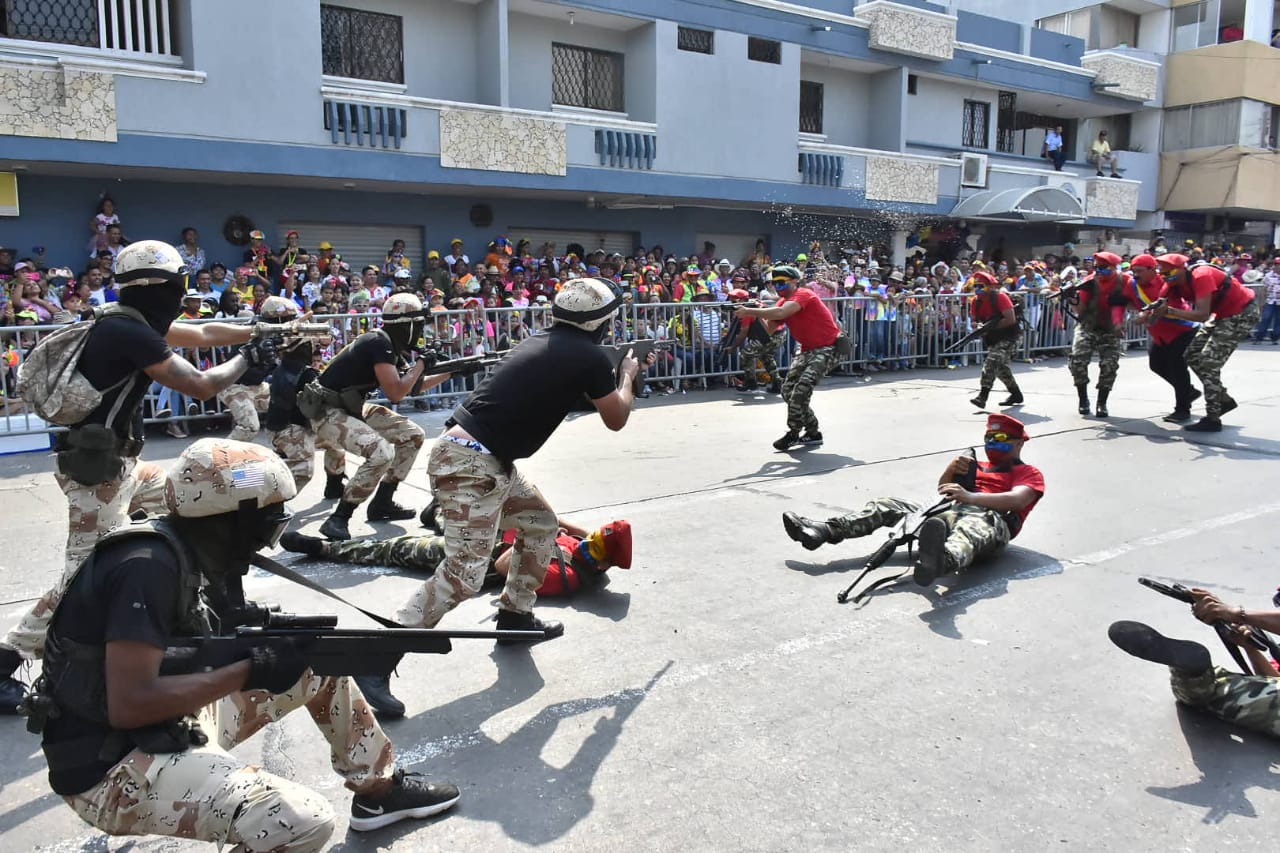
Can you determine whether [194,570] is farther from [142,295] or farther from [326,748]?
[142,295]

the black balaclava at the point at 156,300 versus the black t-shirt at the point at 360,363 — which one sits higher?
the black balaclava at the point at 156,300

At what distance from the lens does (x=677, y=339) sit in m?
13.1

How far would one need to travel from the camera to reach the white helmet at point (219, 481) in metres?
2.41

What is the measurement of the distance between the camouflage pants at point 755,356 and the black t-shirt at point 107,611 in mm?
11407

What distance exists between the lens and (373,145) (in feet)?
47.8

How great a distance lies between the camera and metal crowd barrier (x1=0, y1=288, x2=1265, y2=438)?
9346 mm

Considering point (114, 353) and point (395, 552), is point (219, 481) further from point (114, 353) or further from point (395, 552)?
point (395, 552)

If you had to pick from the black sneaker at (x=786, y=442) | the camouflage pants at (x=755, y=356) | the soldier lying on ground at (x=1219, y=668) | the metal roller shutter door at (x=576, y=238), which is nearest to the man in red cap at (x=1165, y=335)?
the black sneaker at (x=786, y=442)

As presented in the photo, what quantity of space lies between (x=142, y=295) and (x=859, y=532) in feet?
12.8

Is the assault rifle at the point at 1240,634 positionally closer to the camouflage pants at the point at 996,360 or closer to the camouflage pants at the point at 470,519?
the camouflage pants at the point at 470,519

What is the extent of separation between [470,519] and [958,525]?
2.83m

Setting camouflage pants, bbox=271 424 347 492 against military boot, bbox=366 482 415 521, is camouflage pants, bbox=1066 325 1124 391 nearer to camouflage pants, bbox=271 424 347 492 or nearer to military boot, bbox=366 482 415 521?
military boot, bbox=366 482 415 521

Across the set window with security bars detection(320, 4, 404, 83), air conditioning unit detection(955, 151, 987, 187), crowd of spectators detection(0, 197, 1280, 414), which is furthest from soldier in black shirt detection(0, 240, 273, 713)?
air conditioning unit detection(955, 151, 987, 187)

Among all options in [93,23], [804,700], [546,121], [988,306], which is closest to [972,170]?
[546,121]
